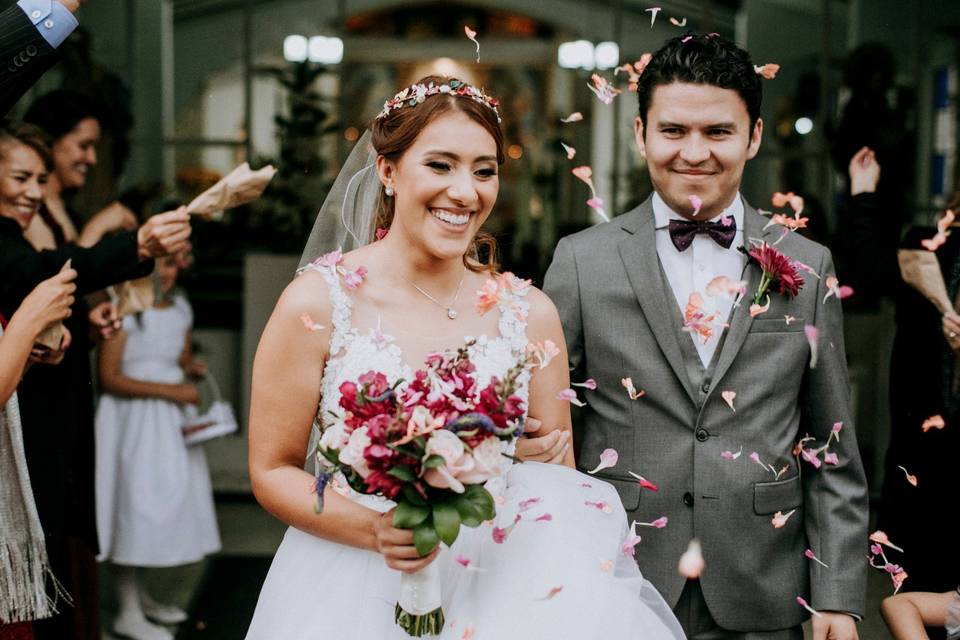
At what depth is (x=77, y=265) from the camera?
139 inches

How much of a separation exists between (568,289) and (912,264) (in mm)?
1414

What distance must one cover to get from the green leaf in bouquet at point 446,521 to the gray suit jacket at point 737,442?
29.8 inches

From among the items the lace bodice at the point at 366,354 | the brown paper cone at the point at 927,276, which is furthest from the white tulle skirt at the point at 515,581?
the brown paper cone at the point at 927,276

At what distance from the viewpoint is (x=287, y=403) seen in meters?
2.45

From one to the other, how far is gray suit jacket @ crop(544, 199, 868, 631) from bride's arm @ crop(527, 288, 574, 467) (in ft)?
0.36

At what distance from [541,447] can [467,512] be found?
0.54 metres

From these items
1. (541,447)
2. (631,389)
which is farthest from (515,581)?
(631,389)

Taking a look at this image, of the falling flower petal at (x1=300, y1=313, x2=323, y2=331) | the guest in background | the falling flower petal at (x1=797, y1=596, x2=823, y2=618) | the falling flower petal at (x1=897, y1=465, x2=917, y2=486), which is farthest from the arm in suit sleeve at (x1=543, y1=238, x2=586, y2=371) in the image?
the guest in background

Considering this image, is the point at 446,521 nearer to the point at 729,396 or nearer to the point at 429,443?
the point at 429,443

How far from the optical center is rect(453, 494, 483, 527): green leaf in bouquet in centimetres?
206

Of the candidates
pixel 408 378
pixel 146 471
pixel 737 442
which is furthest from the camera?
pixel 146 471

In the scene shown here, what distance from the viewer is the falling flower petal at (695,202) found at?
262cm

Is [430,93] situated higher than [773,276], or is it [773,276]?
[430,93]

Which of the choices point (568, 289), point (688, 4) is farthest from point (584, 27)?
point (568, 289)
